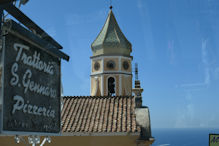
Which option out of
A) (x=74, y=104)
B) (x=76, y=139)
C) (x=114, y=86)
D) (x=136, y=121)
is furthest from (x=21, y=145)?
(x=114, y=86)

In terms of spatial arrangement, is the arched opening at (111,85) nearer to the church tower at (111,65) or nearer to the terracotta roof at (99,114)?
the church tower at (111,65)

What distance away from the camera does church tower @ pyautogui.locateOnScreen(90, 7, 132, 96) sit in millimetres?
21672

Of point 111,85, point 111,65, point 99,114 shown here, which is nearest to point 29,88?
point 99,114

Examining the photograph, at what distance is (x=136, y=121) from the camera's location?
1216 cm

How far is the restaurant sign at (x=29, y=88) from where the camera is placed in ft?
10.4

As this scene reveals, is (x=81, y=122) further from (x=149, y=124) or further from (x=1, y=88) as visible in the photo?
(x=1, y=88)

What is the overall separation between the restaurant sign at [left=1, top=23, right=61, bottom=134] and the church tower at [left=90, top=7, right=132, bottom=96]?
17.2 metres

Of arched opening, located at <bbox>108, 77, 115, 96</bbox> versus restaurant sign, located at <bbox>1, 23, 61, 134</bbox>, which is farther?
arched opening, located at <bbox>108, 77, 115, 96</bbox>

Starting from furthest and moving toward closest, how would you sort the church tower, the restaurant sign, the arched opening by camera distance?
the arched opening, the church tower, the restaurant sign

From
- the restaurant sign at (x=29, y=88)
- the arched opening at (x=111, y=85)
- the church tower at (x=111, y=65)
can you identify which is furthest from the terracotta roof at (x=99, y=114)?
the restaurant sign at (x=29, y=88)

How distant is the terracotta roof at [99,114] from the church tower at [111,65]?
7076 millimetres

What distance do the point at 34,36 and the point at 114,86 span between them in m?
18.1

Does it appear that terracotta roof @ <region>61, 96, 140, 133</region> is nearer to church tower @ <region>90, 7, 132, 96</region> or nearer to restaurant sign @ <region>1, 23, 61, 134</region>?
church tower @ <region>90, 7, 132, 96</region>

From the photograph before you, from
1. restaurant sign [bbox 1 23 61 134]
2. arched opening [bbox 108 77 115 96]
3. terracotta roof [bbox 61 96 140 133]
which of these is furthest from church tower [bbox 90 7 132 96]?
restaurant sign [bbox 1 23 61 134]
